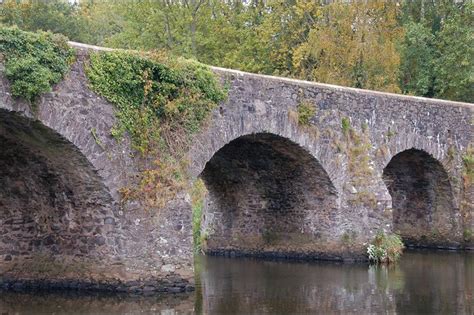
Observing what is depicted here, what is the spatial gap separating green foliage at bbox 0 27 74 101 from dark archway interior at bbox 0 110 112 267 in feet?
1.98

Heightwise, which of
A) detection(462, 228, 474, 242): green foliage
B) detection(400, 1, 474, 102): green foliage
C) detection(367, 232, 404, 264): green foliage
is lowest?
detection(367, 232, 404, 264): green foliage

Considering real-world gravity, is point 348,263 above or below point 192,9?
below

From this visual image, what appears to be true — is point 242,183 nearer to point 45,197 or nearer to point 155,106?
point 155,106

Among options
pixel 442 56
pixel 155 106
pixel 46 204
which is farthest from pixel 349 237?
pixel 442 56

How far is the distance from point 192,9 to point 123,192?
21.3m

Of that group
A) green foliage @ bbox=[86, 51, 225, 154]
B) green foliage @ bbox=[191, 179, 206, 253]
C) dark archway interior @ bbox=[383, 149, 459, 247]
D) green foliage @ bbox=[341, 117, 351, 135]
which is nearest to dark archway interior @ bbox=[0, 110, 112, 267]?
green foliage @ bbox=[86, 51, 225, 154]

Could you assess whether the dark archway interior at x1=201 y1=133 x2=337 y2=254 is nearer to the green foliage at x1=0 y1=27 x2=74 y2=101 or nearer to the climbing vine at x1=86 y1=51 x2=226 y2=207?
the climbing vine at x1=86 y1=51 x2=226 y2=207

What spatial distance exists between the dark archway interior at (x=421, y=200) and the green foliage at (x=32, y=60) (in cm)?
1134

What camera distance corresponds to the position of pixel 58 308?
12.5 metres

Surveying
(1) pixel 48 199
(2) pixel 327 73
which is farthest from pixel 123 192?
(2) pixel 327 73

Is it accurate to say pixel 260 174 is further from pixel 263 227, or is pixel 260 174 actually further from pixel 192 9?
pixel 192 9

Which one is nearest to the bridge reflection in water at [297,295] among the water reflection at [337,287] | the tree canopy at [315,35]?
the water reflection at [337,287]

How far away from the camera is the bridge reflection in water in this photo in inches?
491

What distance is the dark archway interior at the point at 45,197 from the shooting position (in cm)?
1313
